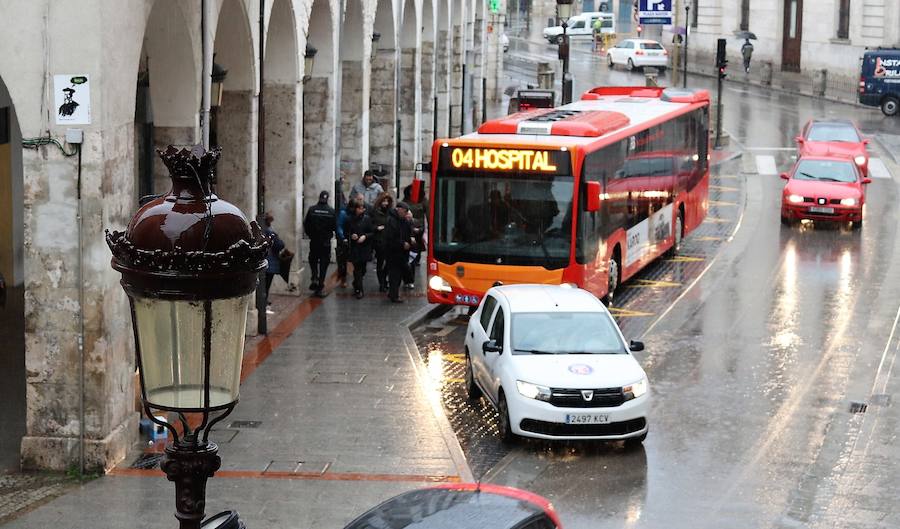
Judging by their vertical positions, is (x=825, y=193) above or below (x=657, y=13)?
below

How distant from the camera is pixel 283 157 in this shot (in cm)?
2373

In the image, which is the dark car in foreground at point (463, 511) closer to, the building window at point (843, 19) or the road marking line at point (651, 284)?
the road marking line at point (651, 284)

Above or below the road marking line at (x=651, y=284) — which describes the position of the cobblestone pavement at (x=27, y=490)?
below

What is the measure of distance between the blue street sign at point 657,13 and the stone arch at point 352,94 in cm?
2830

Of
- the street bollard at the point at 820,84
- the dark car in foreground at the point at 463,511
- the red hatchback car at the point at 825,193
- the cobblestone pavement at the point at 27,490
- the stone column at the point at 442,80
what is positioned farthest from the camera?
the street bollard at the point at 820,84

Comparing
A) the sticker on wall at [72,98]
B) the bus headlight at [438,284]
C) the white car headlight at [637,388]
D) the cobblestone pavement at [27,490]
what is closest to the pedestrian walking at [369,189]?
the bus headlight at [438,284]

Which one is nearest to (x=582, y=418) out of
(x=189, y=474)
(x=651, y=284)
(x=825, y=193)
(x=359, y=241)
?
(x=359, y=241)

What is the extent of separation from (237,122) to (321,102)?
16.5ft

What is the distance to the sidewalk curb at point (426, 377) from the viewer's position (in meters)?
15.2

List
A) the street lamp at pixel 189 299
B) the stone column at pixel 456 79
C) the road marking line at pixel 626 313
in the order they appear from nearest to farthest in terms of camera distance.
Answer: the street lamp at pixel 189 299 < the road marking line at pixel 626 313 < the stone column at pixel 456 79

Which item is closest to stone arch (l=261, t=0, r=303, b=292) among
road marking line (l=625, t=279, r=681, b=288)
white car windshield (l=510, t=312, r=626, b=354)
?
road marking line (l=625, t=279, r=681, b=288)

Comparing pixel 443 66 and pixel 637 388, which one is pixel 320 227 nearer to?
pixel 637 388

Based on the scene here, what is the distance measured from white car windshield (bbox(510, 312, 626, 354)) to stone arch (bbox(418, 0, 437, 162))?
2002cm

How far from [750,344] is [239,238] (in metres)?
15.9
